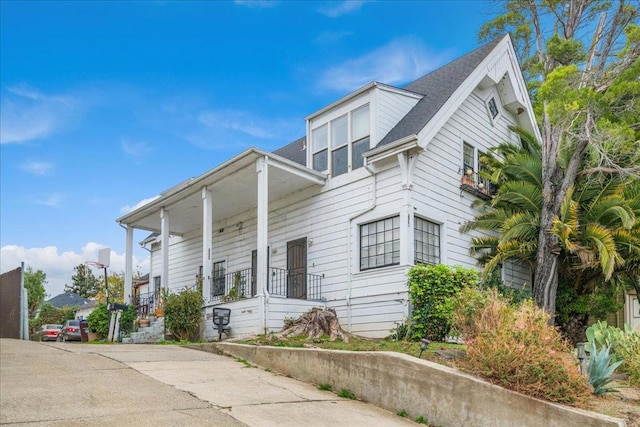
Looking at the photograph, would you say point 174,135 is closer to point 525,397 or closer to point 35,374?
point 35,374

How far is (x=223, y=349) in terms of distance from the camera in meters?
11.4

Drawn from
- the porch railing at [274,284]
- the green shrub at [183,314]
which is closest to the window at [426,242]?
the porch railing at [274,284]

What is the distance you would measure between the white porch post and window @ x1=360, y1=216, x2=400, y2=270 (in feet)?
8.29

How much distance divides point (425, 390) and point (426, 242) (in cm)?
724

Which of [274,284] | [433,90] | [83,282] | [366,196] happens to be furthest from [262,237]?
[83,282]

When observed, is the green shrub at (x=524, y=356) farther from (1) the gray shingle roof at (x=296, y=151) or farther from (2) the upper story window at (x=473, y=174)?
(1) the gray shingle roof at (x=296, y=151)

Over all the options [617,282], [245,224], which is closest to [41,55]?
[245,224]

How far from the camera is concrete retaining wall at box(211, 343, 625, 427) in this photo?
20.5 ft

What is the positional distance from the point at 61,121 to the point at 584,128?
1509cm

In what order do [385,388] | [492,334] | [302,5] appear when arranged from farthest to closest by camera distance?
[302,5]
[385,388]
[492,334]

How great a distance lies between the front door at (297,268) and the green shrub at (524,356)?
8.61m

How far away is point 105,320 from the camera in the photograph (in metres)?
17.4

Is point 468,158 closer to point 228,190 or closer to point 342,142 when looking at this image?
point 342,142

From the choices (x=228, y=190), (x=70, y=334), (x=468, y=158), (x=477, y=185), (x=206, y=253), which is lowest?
(x=70, y=334)
